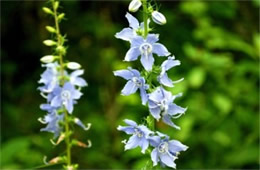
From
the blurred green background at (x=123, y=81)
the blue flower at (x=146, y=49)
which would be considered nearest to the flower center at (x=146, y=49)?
the blue flower at (x=146, y=49)

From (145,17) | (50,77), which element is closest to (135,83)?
(145,17)

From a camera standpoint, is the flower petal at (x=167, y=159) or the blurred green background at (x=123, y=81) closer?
the flower petal at (x=167, y=159)

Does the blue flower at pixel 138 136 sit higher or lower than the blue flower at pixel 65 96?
lower

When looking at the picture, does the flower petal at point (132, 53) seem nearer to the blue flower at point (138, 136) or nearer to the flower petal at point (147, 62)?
the flower petal at point (147, 62)

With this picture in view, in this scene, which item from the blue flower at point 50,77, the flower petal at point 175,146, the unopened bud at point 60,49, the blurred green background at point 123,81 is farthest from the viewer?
the blurred green background at point 123,81

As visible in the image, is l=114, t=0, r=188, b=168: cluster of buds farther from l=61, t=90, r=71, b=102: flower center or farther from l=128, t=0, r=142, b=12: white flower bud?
l=61, t=90, r=71, b=102: flower center

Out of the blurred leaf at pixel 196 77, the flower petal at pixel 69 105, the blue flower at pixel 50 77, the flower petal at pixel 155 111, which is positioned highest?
the blurred leaf at pixel 196 77
